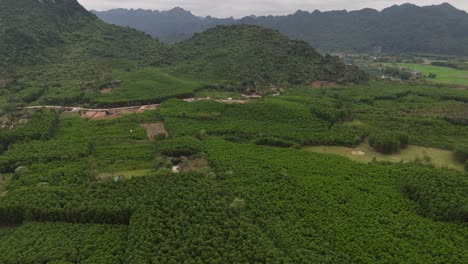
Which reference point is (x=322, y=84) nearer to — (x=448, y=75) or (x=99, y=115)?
(x=448, y=75)

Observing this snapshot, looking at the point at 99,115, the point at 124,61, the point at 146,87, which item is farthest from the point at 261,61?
the point at 99,115

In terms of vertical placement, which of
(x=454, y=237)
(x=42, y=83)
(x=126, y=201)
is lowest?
(x=454, y=237)

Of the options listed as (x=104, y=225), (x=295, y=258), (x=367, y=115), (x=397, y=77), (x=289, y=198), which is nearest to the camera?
(x=295, y=258)

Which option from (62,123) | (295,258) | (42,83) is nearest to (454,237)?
(295,258)

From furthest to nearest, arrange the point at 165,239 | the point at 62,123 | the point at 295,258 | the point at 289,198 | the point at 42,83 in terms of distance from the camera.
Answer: the point at 42,83 < the point at 62,123 < the point at 289,198 < the point at 165,239 < the point at 295,258

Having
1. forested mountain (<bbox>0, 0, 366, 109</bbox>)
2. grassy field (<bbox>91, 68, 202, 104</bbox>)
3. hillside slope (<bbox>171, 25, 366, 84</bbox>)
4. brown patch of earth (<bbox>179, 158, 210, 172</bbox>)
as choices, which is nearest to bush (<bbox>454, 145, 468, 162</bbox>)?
brown patch of earth (<bbox>179, 158, 210, 172</bbox>)

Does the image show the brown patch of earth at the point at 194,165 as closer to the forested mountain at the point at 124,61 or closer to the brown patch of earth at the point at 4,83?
the forested mountain at the point at 124,61

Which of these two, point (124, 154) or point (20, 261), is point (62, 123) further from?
point (20, 261)

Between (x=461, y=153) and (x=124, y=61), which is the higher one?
(x=124, y=61)
